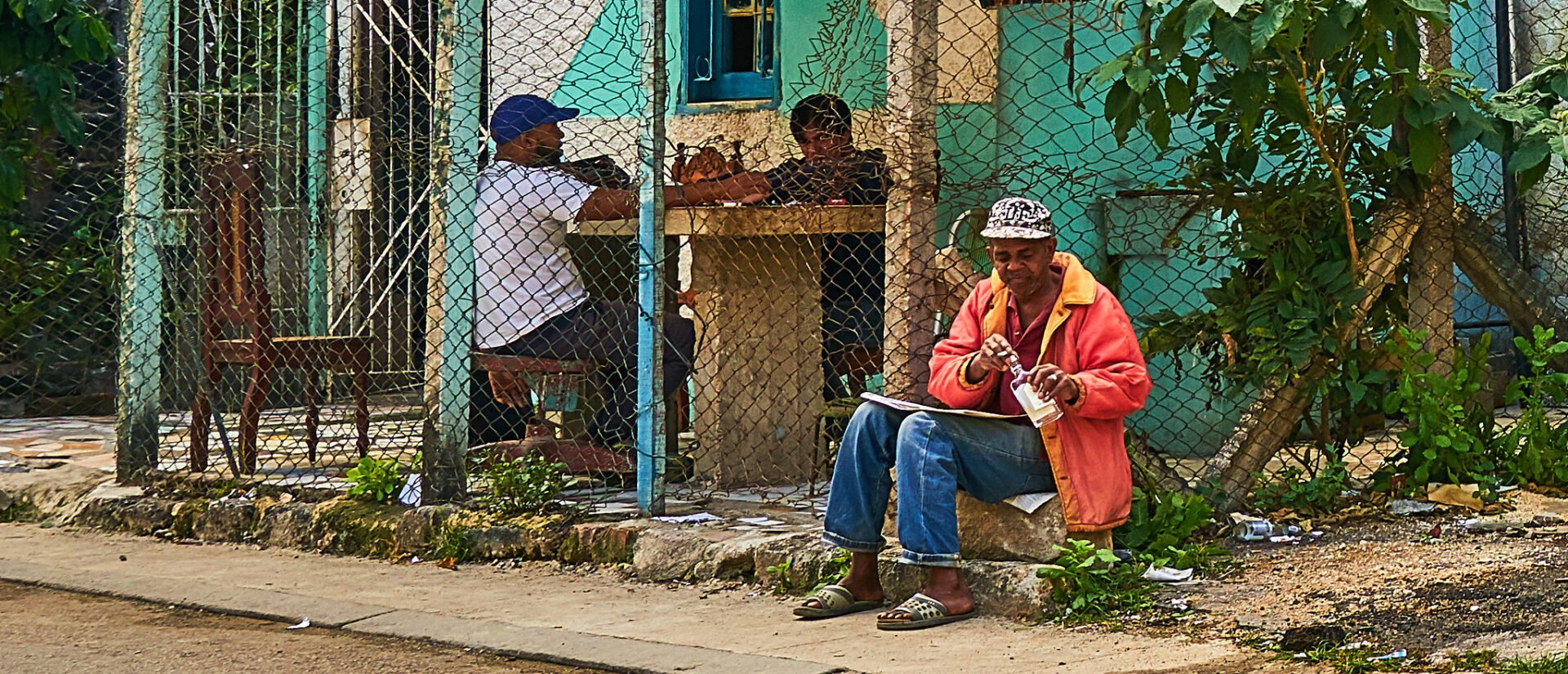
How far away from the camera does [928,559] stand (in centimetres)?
438

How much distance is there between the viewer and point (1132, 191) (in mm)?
5910

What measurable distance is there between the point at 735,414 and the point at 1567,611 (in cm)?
323

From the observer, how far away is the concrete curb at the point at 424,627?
398 centimetres

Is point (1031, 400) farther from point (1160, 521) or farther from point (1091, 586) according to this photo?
point (1160, 521)

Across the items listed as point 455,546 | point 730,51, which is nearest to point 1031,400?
point 455,546

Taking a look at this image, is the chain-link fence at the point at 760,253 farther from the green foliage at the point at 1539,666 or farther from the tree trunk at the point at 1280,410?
the green foliage at the point at 1539,666

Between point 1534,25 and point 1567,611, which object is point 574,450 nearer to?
point 1567,611

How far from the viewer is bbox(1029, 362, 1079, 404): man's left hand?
14.1 ft

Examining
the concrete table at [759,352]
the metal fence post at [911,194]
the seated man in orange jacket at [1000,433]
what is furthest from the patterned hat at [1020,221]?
the concrete table at [759,352]

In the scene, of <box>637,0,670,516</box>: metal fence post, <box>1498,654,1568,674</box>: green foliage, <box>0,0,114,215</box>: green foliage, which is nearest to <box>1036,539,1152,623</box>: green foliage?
<box>1498,654,1568,674</box>: green foliage

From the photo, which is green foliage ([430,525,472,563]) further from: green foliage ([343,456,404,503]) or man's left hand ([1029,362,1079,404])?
man's left hand ([1029,362,1079,404])

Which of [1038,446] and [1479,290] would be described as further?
[1479,290]

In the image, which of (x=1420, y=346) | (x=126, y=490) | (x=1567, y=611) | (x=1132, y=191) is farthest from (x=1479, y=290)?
(x=126, y=490)

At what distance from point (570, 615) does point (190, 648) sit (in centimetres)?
107
